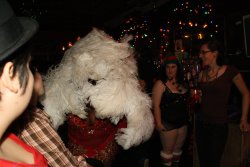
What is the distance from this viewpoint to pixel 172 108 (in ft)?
11.8

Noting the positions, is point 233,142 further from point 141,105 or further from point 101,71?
point 101,71

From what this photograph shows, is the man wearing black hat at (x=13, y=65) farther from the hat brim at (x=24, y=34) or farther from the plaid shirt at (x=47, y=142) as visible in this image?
the plaid shirt at (x=47, y=142)

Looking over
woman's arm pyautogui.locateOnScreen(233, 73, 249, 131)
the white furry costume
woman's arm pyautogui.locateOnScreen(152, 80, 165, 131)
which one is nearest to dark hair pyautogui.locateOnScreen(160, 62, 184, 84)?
woman's arm pyautogui.locateOnScreen(152, 80, 165, 131)

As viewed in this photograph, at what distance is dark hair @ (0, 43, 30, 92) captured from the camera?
893 mm

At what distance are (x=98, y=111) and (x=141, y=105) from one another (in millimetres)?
332

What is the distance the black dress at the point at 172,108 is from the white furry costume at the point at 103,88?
4.61 ft

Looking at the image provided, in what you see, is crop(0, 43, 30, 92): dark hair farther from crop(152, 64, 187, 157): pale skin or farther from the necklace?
crop(152, 64, 187, 157): pale skin

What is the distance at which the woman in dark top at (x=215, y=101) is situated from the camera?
10.2 feet

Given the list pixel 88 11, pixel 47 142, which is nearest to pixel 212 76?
pixel 47 142

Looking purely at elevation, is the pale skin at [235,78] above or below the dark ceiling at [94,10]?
below

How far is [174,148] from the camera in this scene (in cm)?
383

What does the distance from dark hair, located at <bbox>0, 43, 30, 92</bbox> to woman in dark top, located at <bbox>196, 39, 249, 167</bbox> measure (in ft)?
8.33

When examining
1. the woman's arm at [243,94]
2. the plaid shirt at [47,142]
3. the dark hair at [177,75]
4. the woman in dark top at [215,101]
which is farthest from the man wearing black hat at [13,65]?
the dark hair at [177,75]

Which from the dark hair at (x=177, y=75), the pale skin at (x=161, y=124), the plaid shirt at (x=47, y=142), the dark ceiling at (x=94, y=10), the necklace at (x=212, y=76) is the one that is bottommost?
the pale skin at (x=161, y=124)
